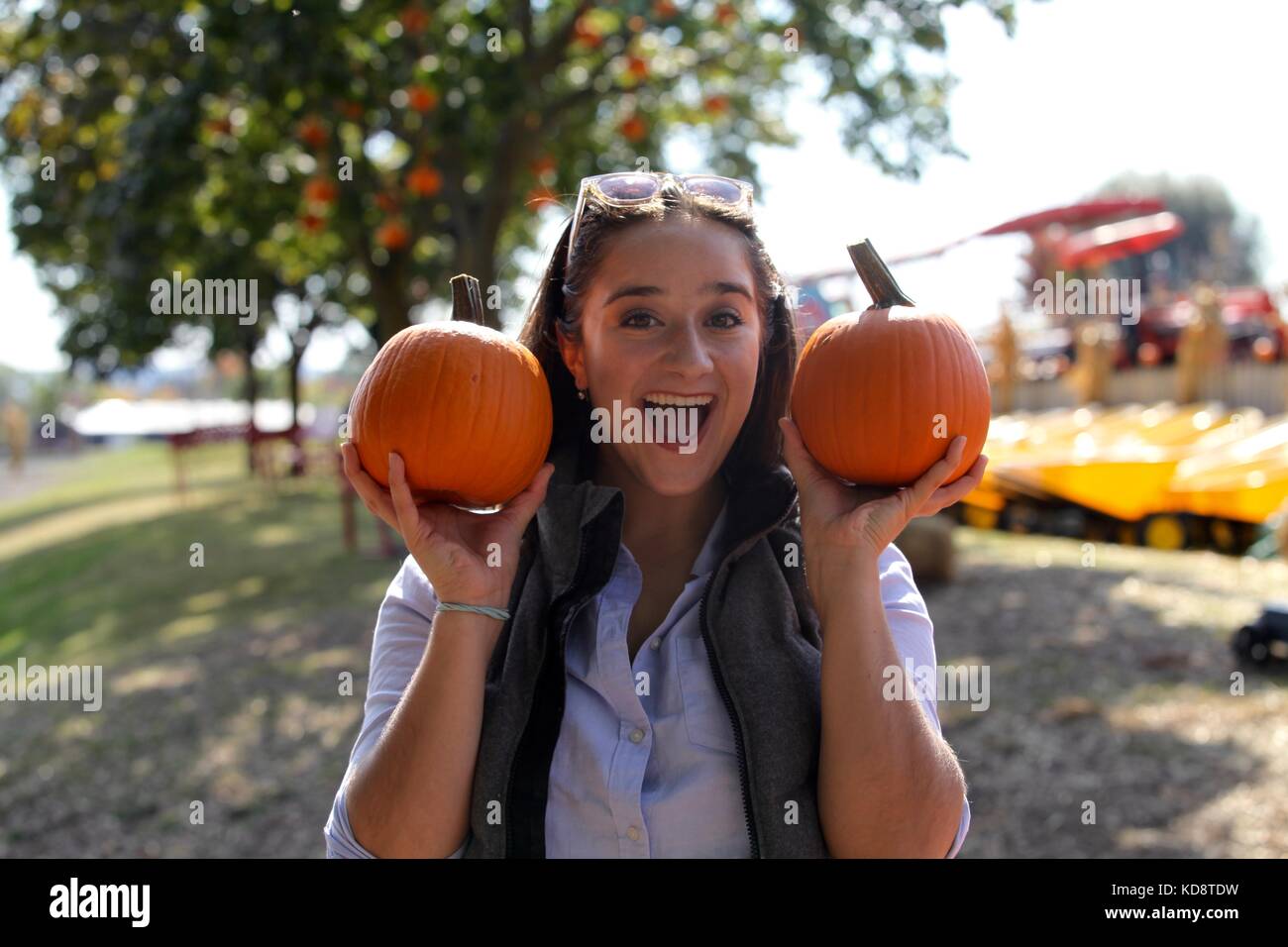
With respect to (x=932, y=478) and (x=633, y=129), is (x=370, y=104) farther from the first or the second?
(x=932, y=478)

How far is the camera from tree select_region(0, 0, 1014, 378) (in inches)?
296

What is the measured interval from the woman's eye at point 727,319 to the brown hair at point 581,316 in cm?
14

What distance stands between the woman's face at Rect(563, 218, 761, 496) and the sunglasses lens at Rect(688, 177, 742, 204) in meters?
0.09

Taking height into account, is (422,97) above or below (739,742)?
above

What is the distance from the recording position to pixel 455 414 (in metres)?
2.02

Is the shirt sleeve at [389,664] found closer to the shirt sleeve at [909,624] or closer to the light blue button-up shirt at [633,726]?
the light blue button-up shirt at [633,726]

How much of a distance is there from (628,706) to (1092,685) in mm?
5570

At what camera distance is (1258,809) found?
499cm

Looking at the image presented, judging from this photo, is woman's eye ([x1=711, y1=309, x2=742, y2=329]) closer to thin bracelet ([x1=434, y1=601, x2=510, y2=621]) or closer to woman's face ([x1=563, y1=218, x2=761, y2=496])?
woman's face ([x1=563, y1=218, x2=761, y2=496])

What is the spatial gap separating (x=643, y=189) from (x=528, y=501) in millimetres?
665

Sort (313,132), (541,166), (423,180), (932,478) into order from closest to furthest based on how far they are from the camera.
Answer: (932,478) < (313,132) < (423,180) < (541,166)

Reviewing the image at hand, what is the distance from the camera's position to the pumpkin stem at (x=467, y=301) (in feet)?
7.57

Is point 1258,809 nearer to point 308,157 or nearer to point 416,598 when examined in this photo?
point 416,598

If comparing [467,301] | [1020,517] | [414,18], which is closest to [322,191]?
[414,18]
